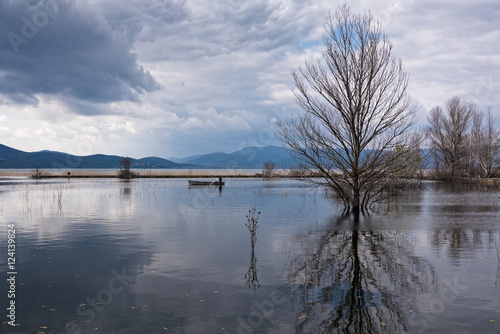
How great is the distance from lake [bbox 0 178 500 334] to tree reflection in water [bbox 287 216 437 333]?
0.04m

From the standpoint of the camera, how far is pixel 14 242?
56.2 feet

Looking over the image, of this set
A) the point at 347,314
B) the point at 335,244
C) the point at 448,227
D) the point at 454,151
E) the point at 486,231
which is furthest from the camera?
the point at 454,151

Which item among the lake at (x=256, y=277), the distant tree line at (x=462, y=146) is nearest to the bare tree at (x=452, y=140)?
the distant tree line at (x=462, y=146)

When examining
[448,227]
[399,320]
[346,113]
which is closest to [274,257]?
[399,320]

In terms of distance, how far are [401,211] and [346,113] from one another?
28.8ft

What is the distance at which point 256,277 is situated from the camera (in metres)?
11.6

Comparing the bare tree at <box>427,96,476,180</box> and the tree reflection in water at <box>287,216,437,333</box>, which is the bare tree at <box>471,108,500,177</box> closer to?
the bare tree at <box>427,96,476,180</box>

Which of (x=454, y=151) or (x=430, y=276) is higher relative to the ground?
(x=454, y=151)

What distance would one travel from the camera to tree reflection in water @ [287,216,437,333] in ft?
26.9

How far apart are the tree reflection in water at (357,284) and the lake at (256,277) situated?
0.04m

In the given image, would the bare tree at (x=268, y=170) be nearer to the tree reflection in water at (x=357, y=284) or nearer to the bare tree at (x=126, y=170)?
the bare tree at (x=126, y=170)

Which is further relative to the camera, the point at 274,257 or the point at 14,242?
the point at 14,242

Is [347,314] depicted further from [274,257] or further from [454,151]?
[454,151]

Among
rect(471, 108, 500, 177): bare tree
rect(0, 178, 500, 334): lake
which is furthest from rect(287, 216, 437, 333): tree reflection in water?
rect(471, 108, 500, 177): bare tree
